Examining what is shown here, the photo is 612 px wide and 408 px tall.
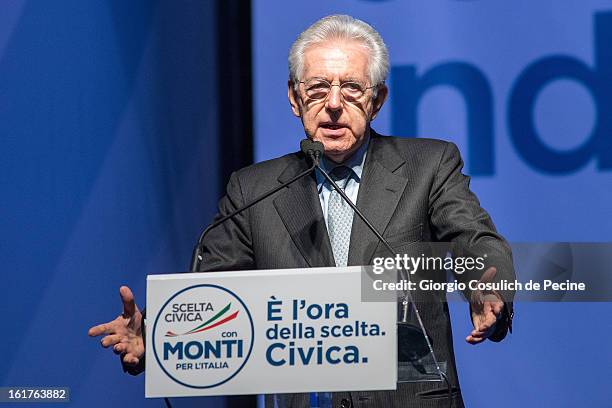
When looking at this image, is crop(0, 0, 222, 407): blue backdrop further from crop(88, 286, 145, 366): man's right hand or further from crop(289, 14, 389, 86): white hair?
crop(88, 286, 145, 366): man's right hand

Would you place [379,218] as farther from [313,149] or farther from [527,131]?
[527,131]

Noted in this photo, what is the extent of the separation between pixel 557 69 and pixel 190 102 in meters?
1.30

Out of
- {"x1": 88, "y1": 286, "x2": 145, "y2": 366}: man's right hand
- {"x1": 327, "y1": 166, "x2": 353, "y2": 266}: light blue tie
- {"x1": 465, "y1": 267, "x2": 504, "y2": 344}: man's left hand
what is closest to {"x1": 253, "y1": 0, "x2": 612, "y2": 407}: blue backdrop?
{"x1": 327, "y1": 166, "x2": 353, "y2": 266}: light blue tie

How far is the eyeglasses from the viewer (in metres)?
2.28

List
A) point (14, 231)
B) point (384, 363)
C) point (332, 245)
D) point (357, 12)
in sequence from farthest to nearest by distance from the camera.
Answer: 1. point (357, 12)
2. point (14, 231)
3. point (332, 245)
4. point (384, 363)

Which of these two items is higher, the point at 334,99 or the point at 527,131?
the point at 527,131

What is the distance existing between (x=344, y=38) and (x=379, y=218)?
18.1 inches

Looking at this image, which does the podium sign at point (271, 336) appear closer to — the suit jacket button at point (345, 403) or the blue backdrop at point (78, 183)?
the suit jacket button at point (345, 403)

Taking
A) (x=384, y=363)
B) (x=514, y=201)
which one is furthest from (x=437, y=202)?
(x=514, y=201)

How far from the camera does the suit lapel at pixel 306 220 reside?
2150 millimetres

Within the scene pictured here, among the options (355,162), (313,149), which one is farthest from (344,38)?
(313,149)

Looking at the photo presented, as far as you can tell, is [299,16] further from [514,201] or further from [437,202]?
[437,202]

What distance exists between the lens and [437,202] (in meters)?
2.24

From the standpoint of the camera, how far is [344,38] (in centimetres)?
230
